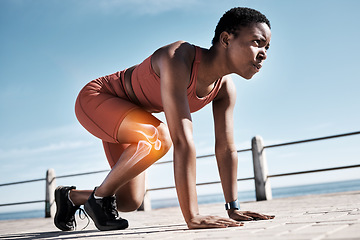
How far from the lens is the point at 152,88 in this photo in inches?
107

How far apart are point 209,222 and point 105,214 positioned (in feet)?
2.83

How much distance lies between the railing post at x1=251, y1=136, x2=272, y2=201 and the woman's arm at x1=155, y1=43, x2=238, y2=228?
4.38 m

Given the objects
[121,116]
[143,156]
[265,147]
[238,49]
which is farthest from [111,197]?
[265,147]

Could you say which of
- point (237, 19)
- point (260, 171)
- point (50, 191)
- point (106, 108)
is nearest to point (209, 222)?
point (106, 108)

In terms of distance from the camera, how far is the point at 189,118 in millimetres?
2340

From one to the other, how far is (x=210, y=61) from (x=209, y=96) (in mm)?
270

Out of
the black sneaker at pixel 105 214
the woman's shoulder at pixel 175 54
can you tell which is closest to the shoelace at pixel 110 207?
the black sneaker at pixel 105 214

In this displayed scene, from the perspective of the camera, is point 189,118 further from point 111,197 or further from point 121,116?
point 111,197

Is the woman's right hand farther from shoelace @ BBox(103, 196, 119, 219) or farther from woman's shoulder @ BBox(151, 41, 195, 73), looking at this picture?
woman's shoulder @ BBox(151, 41, 195, 73)

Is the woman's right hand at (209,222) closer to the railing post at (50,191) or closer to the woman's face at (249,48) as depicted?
the woman's face at (249,48)

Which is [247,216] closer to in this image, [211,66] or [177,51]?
[211,66]

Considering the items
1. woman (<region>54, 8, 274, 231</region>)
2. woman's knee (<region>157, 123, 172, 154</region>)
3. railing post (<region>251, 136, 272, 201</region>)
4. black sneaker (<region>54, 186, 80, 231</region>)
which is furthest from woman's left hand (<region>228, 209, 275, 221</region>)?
railing post (<region>251, 136, 272, 201</region>)

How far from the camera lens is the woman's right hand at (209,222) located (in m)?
2.08
